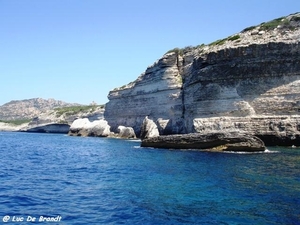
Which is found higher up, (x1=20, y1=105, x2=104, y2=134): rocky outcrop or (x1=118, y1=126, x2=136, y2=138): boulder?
(x1=20, y1=105, x2=104, y2=134): rocky outcrop

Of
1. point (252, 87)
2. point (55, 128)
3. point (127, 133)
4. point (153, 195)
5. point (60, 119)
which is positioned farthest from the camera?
point (60, 119)

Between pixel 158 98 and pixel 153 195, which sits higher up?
pixel 158 98

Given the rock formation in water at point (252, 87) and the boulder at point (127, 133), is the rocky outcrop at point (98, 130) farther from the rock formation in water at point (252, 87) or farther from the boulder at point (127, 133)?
the rock formation in water at point (252, 87)

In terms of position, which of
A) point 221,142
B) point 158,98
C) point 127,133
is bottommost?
point 221,142

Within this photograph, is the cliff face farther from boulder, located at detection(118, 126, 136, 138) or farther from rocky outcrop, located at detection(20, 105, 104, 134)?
rocky outcrop, located at detection(20, 105, 104, 134)

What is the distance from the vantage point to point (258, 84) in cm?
3975

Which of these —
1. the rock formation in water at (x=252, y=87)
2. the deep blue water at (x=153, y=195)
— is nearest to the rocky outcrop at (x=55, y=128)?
the rock formation in water at (x=252, y=87)

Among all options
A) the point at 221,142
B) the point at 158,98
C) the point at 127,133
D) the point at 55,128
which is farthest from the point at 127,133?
the point at 55,128

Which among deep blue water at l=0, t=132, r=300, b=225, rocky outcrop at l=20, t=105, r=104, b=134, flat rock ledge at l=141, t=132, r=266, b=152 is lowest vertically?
deep blue water at l=0, t=132, r=300, b=225

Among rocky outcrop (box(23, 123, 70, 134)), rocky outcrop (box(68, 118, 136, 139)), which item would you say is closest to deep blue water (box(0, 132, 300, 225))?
rocky outcrop (box(68, 118, 136, 139))

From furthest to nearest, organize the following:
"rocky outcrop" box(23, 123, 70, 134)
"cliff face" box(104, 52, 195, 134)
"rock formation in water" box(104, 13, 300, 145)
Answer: "rocky outcrop" box(23, 123, 70, 134), "cliff face" box(104, 52, 195, 134), "rock formation in water" box(104, 13, 300, 145)

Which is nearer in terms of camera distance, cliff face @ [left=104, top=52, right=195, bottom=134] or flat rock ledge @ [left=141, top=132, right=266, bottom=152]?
flat rock ledge @ [left=141, top=132, right=266, bottom=152]

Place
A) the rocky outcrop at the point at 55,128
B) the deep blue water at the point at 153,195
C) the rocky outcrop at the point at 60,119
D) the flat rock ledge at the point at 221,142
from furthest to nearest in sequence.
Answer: the rocky outcrop at the point at 55,128, the rocky outcrop at the point at 60,119, the flat rock ledge at the point at 221,142, the deep blue water at the point at 153,195

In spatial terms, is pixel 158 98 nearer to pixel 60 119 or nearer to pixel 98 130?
pixel 98 130
